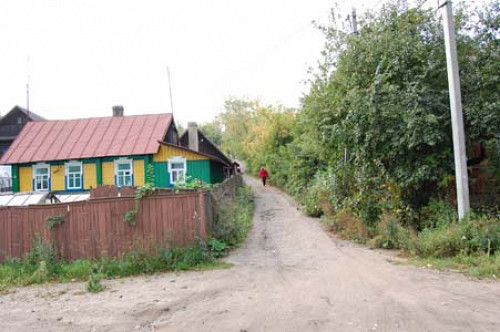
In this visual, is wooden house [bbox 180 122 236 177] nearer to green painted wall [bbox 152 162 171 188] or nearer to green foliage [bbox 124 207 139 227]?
green painted wall [bbox 152 162 171 188]

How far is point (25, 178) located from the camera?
83.7 feet

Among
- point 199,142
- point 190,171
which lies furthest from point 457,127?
point 199,142

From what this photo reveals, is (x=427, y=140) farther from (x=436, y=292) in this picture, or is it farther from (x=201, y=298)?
(x=201, y=298)

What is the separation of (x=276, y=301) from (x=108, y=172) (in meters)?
20.8

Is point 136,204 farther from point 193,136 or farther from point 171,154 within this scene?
point 193,136

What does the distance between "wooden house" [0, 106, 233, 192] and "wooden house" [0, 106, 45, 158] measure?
18.4 metres

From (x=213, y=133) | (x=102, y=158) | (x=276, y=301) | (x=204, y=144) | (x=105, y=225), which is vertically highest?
(x=213, y=133)

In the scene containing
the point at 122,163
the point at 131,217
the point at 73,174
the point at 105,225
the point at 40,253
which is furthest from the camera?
the point at 73,174

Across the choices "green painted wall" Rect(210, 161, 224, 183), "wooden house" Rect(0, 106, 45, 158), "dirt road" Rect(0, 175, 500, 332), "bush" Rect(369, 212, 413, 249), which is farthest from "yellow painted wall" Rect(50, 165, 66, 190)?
"wooden house" Rect(0, 106, 45, 158)

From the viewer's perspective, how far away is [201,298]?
6465mm

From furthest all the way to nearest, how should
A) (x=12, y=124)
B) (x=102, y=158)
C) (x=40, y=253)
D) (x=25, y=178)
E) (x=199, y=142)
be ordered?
1. (x=12, y=124)
2. (x=199, y=142)
3. (x=25, y=178)
4. (x=102, y=158)
5. (x=40, y=253)

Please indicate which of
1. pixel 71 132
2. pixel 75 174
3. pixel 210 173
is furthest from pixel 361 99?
pixel 71 132

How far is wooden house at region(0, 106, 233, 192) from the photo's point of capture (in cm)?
2419

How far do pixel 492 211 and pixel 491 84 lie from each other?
123 inches
